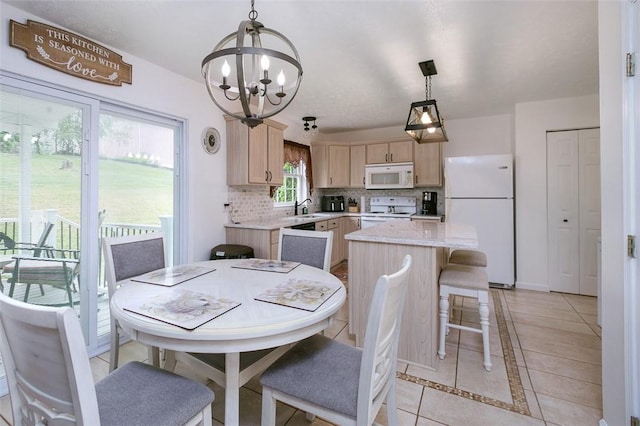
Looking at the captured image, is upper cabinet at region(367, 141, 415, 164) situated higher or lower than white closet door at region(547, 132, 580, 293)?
higher

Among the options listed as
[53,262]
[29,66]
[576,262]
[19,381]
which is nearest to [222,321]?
[19,381]

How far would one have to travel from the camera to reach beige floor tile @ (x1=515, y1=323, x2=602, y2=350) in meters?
2.38

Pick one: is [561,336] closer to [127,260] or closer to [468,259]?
[468,259]

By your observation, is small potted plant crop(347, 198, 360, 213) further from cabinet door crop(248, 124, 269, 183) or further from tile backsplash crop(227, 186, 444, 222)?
cabinet door crop(248, 124, 269, 183)

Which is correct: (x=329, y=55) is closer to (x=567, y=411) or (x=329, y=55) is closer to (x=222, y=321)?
(x=222, y=321)

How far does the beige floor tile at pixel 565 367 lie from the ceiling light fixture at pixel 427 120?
6.51 feet

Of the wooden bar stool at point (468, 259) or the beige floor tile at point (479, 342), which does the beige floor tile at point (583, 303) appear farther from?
the wooden bar stool at point (468, 259)

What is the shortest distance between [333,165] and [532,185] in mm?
3016

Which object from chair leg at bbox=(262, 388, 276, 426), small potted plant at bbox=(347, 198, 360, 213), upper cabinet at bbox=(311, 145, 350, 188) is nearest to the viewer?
chair leg at bbox=(262, 388, 276, 426)

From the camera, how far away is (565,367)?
2.06 meters

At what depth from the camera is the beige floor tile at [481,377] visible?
180 cm

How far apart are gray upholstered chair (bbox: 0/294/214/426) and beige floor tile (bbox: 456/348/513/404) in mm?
1645

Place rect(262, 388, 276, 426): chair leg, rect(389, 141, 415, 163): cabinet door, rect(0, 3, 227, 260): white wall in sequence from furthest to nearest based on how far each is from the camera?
rect(389, 141, 415, 163): cabinet door < rect(0, 3, 227, 260): white wall < rect(262, 388, 276, 426): chair leg

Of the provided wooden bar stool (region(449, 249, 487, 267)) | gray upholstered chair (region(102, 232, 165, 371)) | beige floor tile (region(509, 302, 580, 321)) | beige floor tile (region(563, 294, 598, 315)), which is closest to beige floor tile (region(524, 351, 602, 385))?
wooden bar stool (region(449, 249, 487, 267))
